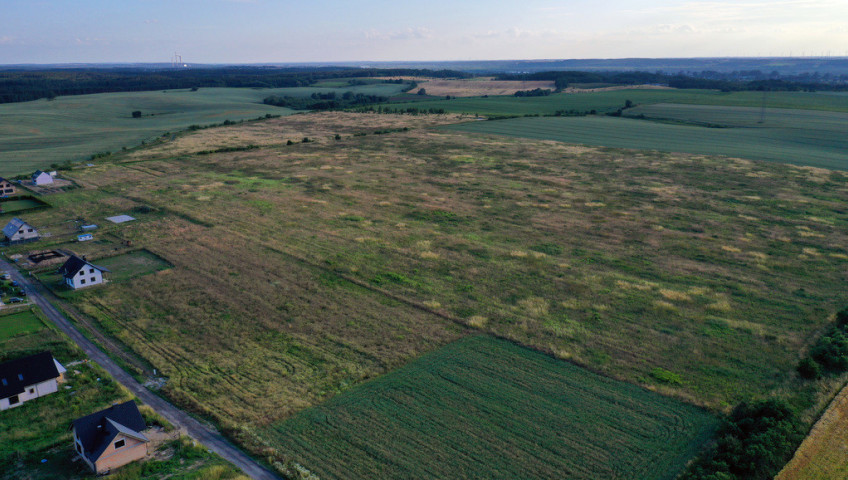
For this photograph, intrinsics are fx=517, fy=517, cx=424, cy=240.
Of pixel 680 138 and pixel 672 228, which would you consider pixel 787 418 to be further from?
pixel 680 138

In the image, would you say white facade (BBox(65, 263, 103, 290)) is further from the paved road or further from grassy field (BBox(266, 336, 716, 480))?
grassy field (BBox(266, 336, 716, 480))

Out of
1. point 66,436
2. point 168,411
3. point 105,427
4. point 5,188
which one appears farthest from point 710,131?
point 5,188

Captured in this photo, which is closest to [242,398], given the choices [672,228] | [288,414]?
[288,414]

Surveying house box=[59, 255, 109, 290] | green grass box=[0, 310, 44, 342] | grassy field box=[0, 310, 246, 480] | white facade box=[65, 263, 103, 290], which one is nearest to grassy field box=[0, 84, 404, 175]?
house box=[59, 255, 109, 290]

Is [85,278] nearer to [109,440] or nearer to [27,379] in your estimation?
[27,379]

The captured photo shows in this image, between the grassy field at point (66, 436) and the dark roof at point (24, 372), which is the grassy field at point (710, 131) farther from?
the dark roof at point (24, 372)

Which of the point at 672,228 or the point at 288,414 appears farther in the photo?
the point at 672,228
